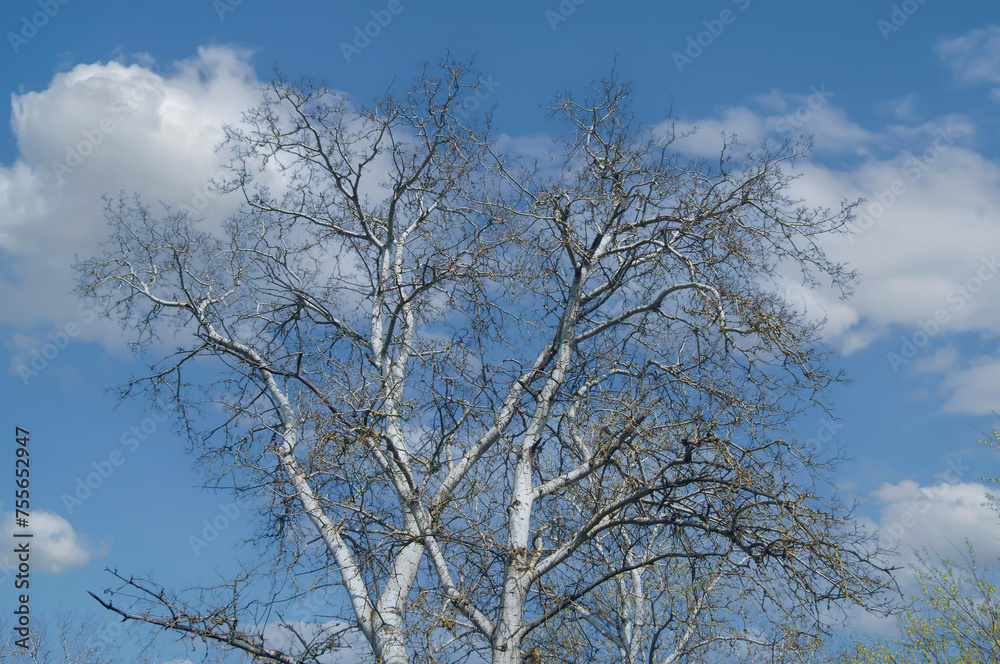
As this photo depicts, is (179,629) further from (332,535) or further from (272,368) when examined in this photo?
(272,368)

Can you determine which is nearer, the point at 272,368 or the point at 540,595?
the point at 540,595

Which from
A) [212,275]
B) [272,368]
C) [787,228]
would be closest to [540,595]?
[272,368]

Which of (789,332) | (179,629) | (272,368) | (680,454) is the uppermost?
→ (272,368)

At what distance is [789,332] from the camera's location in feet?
23.4

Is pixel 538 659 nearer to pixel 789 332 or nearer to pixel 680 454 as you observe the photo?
pixel 680 454

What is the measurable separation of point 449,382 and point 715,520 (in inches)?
127

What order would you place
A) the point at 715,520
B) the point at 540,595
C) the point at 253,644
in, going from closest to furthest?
the point at 715,520, the point at 253,644, the point at 540,595

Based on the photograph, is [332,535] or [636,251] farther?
[636,251]

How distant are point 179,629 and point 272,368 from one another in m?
2.98

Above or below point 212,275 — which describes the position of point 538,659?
below

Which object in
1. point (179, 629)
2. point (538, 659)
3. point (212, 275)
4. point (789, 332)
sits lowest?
point (538, 659)

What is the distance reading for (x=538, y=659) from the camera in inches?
281

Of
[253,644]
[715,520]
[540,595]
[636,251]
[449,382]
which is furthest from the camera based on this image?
[636,251]

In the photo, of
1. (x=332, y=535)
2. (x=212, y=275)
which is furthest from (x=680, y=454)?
(x=212, y=275)
